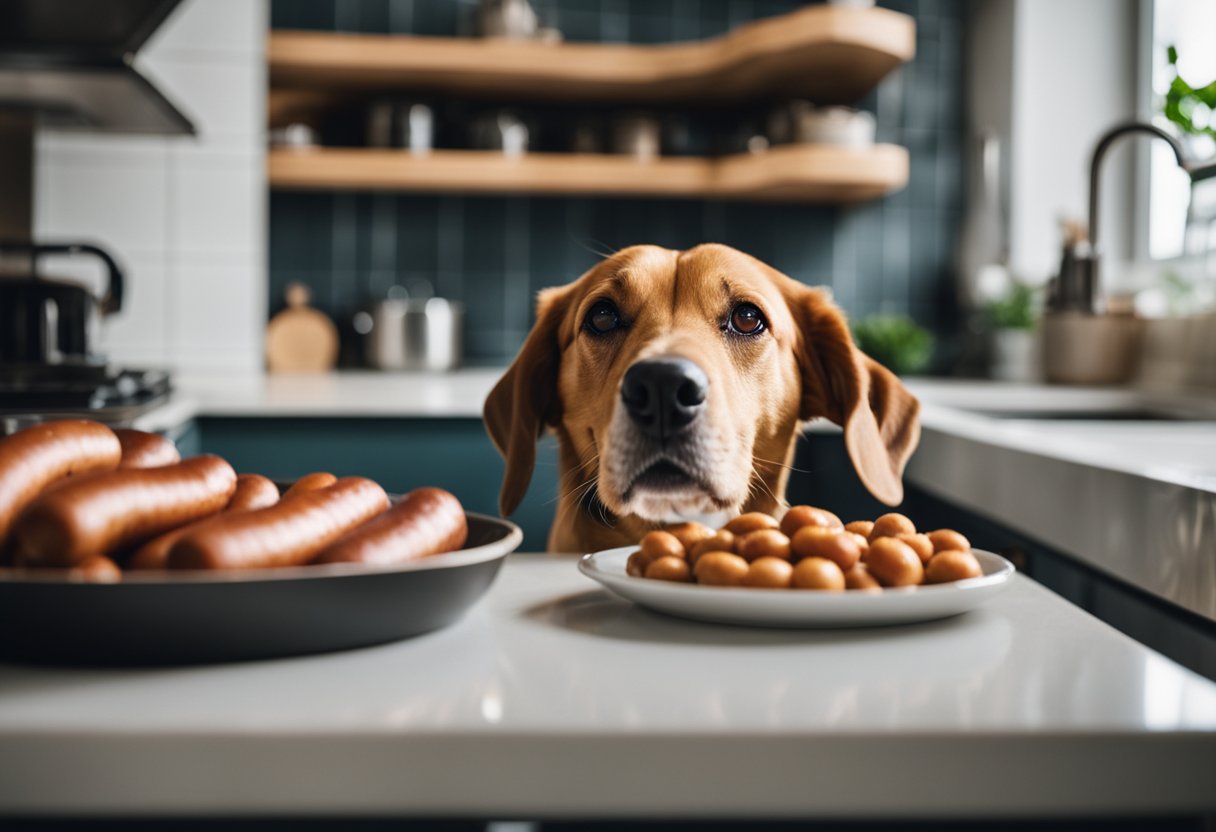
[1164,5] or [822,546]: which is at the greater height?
[1164,5]

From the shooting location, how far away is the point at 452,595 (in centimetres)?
64

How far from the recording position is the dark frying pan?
0.55m

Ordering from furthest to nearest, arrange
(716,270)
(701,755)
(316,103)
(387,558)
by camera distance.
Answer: (316,103), (716,270), (387,558), (701,755)

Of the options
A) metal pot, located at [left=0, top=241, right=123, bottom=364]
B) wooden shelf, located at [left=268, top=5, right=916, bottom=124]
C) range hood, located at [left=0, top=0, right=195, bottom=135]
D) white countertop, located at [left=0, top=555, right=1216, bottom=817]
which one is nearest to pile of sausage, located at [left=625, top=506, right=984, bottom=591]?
white countertop, located at [left=0, top=555, right=1216, bottom=817]

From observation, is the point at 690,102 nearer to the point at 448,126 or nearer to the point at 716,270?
the point at 448,126

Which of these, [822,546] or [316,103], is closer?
[822,546]

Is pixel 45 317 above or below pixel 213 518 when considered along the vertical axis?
above

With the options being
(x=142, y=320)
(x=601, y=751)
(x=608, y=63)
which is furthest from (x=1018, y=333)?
(x=601, y=751)

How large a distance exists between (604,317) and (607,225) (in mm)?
2524

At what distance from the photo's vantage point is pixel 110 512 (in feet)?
1.89

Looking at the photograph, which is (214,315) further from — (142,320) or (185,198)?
(185,198)

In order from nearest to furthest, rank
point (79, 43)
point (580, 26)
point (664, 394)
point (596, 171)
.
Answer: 1. point (664, 394)
2. point (79, 43)
3. point (596, 171)
4. point (580, 26)

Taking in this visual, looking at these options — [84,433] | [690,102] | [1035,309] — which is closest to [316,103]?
[690,102]

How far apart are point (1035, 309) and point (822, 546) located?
117 inches
